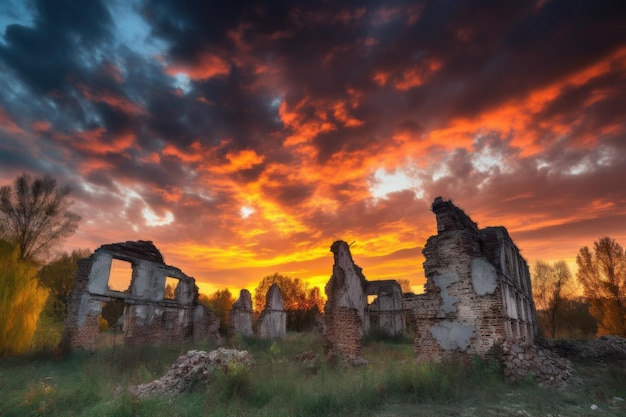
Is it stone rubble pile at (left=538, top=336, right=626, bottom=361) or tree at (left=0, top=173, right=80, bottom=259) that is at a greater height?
tree at (left=0, top=173, right=80, bottom=259)

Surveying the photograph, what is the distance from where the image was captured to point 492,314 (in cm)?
989

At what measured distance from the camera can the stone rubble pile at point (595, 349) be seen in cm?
1348

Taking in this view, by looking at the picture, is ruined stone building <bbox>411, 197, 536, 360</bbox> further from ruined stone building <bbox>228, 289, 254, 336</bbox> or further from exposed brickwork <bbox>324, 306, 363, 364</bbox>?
ruined stone building <bbox>228, 289, 254, 336</bbox>

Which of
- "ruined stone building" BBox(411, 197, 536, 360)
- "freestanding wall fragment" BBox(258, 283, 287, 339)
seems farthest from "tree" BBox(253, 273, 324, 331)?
"ruined stone building" BBox(411, 197, 536, 360)

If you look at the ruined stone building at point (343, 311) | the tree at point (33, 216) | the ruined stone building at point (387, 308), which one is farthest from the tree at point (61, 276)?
the ruined stone building at point (343, 311)

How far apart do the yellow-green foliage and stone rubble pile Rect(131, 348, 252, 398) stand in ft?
30.5

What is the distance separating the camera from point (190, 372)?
8.16 metres

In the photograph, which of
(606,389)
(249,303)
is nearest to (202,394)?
(606,389)

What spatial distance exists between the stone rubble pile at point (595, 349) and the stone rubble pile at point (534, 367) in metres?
6.62

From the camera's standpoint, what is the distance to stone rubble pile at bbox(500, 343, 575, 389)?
834cm

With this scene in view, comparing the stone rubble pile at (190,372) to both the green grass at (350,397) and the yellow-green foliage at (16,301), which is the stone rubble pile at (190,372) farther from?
the yellow-green foliage at (16,301)

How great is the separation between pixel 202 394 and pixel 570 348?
15321mm

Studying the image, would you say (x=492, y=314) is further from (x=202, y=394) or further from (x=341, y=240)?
(x=202, y=394)

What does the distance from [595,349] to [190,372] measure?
52.5 feet
